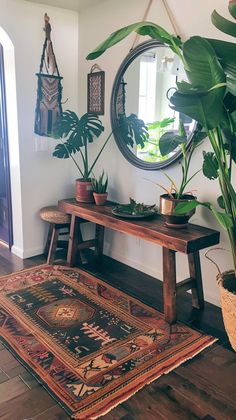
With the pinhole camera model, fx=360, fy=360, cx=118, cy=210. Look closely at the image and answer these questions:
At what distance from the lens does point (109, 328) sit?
7.72 feet

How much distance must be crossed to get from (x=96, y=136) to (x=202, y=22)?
127cm

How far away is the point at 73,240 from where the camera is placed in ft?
10.6

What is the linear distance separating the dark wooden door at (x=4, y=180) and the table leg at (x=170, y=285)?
6.16 ft

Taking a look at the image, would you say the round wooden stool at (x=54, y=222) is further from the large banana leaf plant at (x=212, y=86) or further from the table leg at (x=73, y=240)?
the large banana leaf plant at (x=212, y=86)

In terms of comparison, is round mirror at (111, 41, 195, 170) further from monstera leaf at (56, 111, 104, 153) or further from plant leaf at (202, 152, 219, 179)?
plant leaf at (202, 152, 219, 179)

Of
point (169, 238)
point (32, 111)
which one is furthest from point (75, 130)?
point (169, 238)

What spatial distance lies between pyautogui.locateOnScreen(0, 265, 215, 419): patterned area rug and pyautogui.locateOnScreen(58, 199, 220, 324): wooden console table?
27 cm

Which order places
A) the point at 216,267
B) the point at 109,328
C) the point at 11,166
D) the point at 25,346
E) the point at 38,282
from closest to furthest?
the point at 25,346 < the point at 109,328 < the point at 216,267 < the point at 38,282 < the point at 11,166

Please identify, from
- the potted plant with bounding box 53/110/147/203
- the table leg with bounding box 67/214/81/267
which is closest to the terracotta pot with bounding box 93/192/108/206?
the potted plant with bounding box 53/110/147/203

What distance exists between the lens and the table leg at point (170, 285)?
2398 millimetres

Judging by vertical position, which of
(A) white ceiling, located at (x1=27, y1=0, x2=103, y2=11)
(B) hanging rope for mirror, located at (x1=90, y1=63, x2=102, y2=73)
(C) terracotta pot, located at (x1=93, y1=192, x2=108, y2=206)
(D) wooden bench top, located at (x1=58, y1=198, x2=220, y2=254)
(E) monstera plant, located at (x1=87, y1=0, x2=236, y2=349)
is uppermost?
(A) white ceiling, located at (x1=27, y1=0, x2=103, y2=11)

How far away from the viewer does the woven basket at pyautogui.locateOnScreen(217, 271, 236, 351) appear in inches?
76.3

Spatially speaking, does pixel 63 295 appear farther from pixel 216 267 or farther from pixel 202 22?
pixel 202 22

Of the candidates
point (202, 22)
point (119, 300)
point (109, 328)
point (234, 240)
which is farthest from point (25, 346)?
point (202, 22)
